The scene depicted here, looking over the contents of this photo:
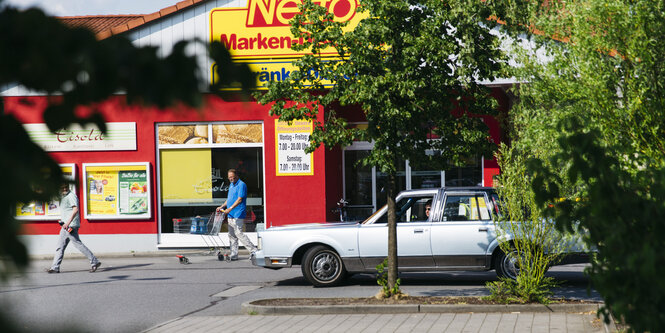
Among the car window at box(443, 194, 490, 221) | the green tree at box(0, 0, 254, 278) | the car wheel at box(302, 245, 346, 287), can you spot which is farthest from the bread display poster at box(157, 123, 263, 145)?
the green tree at box(0, 0, 254, 278)

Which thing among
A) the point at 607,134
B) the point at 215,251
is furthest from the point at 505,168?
the point at 215,251

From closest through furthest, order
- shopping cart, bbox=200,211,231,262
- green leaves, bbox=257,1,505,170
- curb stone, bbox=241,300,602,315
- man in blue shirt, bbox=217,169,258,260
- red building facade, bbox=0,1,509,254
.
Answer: curb stone, bbox=241,300,602,315, green leaves, bbox=257,1,505,170, man in blue shirt, bbox=217,169,258,260, shopping cart, bbox=200,211,231,262, red building facade, bbox=0,1,509,254

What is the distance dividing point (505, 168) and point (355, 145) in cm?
1050

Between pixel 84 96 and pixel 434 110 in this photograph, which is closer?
pixel 84 96

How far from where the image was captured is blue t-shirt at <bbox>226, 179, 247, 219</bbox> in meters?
16.2

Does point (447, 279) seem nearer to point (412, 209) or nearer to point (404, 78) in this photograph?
point (412, 209)

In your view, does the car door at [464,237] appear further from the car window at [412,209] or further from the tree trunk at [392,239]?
the tree trunk at [392,239]

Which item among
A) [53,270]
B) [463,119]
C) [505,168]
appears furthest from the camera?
[53,270]

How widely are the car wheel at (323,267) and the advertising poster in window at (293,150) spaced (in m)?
6.30

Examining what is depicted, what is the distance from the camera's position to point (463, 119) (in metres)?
10.2

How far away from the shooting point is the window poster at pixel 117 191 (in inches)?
719

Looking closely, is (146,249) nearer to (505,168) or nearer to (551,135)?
(505,168)

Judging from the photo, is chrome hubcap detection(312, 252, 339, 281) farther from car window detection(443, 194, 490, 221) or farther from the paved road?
car window detection(443, 194, 490, 221)

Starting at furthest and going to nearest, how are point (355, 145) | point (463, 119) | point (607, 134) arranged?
1. point (355, 145)
2. point (463, 119)
3. point (607, 134)
